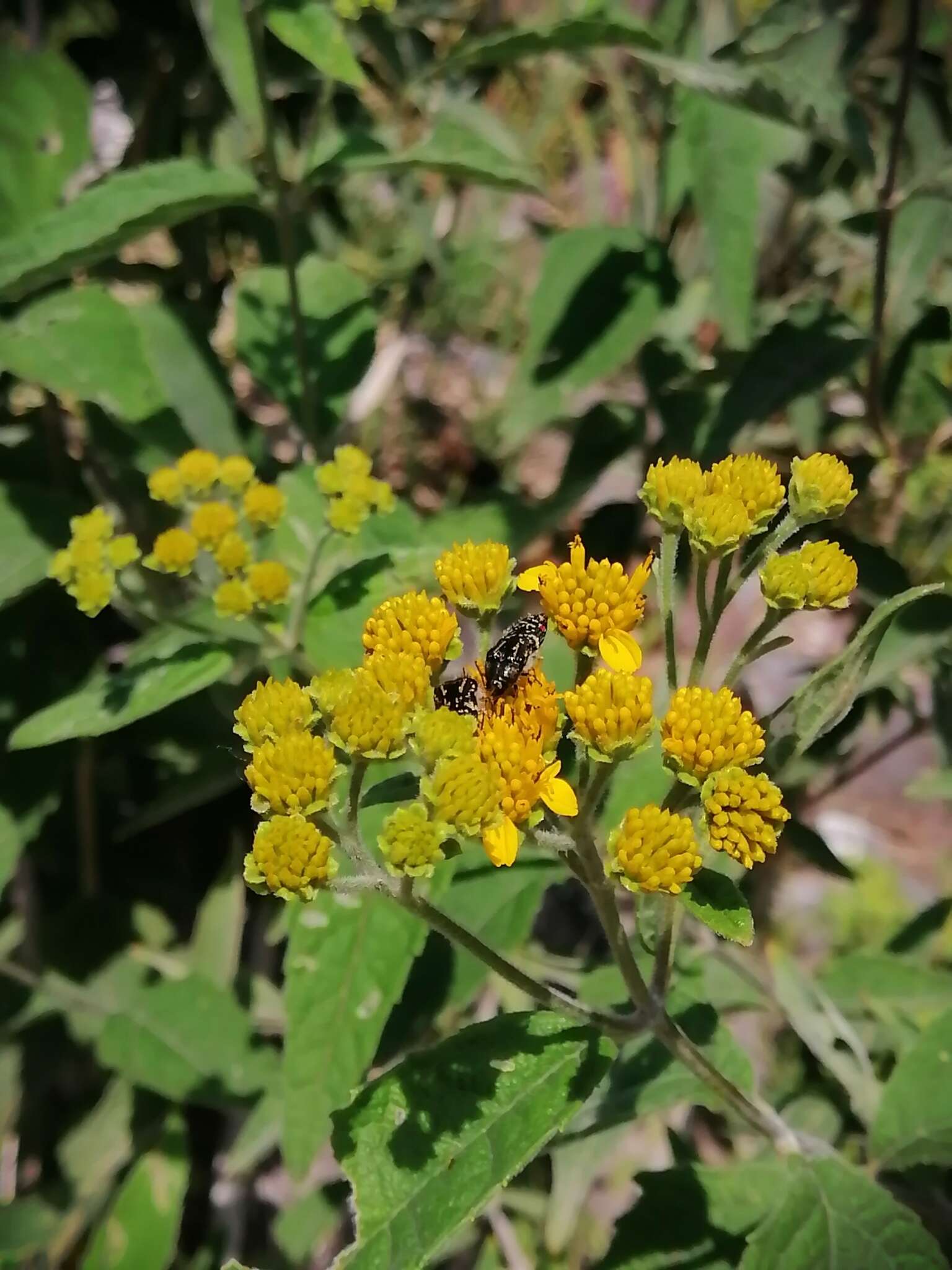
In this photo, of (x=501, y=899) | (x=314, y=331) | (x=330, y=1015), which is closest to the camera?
(x=330, y=1015)

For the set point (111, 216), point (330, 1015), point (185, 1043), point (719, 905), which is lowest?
point (185, 1043)

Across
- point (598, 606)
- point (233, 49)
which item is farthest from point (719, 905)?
point (233, 49)

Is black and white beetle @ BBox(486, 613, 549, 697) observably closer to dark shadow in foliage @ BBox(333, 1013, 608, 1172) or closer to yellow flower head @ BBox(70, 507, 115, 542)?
dark shadow in foliage @ BBox(333, 1013, 608, 1172)

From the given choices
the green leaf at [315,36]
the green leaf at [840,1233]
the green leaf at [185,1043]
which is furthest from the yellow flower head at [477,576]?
the green leaf at [185,1043]

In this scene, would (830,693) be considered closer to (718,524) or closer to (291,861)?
(718,524)

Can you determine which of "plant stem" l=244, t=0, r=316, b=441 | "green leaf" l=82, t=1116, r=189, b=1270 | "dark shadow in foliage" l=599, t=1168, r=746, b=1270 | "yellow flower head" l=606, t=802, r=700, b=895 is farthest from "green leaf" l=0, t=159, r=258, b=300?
"green leaf" l=82, t=1116, r=189, b=1270
